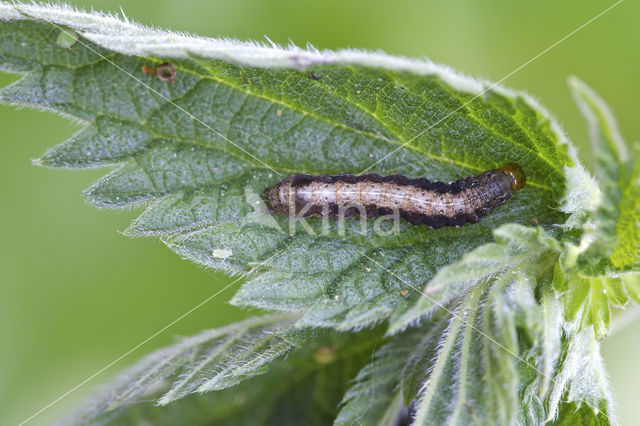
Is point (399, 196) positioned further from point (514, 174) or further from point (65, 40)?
point (65, 40)

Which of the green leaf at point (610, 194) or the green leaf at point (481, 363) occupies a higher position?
the green leaf at point (610, 194)

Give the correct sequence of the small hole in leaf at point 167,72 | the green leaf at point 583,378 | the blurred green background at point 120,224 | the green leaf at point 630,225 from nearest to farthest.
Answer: the green leaf at point 630,225
the green leaf at point 583,378
the small hole in leaf at point 167,72
the blurred green background at point 120,224

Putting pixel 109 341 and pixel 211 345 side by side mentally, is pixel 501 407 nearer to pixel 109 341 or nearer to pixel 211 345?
pixel 211 345

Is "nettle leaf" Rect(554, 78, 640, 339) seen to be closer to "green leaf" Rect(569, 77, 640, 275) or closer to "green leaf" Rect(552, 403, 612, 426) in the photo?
"green leaf" Rect(569, 77, 640, 275)

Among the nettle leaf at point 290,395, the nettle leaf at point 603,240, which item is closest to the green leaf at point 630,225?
the nettle leaf at point 603,240

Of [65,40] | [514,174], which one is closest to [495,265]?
[514,174]

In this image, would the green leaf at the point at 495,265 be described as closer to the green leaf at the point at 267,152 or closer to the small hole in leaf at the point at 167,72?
the green leaf at the point at 267,152

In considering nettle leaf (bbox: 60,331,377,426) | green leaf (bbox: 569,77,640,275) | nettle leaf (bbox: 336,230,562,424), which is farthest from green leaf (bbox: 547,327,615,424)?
nettle leaf (bbox: 60,331,377,426)
